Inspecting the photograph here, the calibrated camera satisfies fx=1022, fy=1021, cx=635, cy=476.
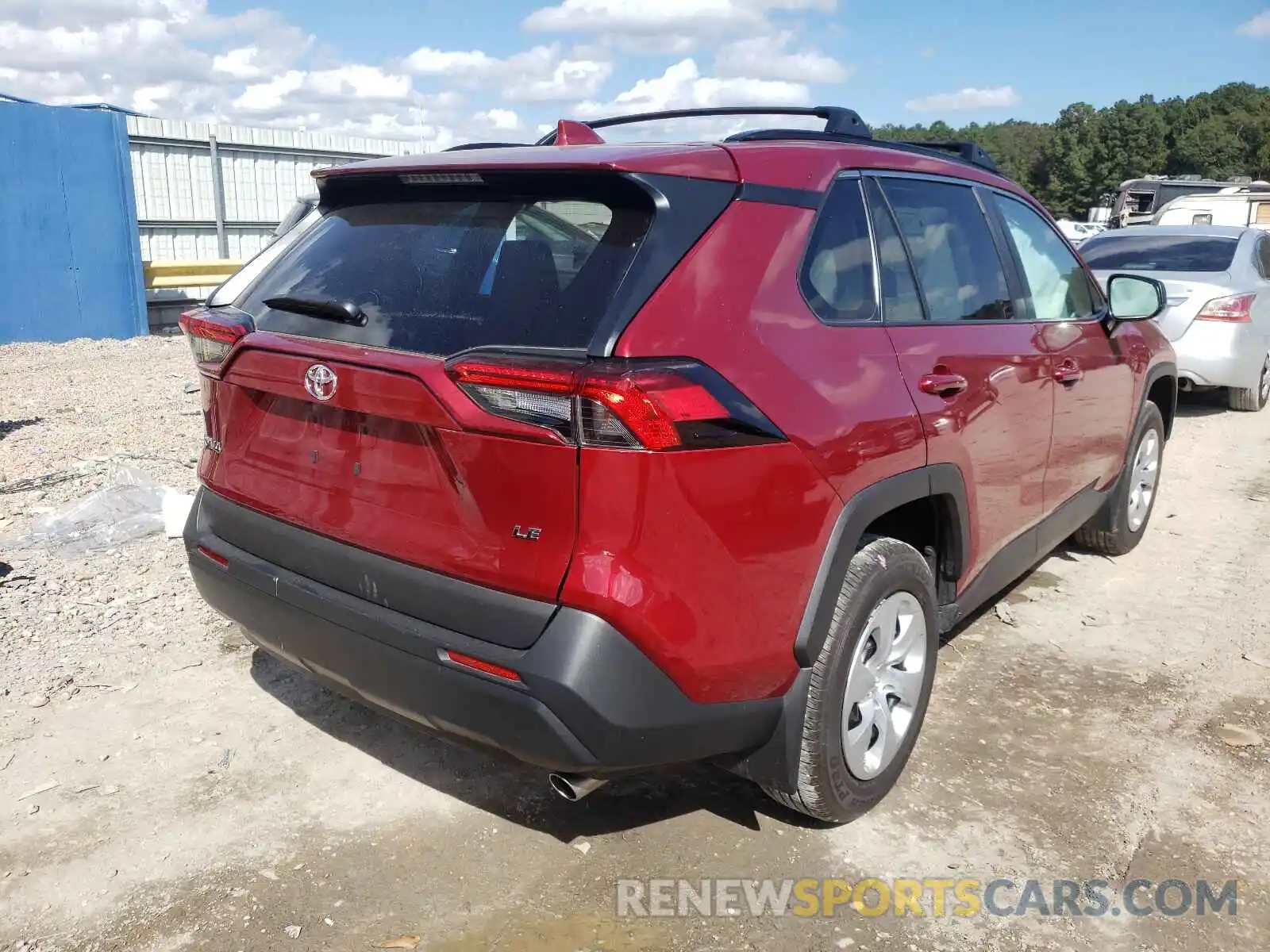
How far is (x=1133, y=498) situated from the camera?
5.32 m

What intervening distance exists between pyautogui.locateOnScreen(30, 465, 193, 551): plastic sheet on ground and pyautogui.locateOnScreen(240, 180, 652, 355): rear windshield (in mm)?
2590

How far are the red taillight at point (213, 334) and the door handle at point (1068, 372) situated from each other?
2.84m

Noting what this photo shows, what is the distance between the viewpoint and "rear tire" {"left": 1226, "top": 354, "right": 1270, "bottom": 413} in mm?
9219

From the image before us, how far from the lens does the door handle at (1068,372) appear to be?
3842 millimetres

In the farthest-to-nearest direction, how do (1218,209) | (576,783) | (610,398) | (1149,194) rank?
(1149,194) → (1218,209) → (576,783) → (610,398)

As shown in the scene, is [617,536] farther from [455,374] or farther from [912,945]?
[912,945]

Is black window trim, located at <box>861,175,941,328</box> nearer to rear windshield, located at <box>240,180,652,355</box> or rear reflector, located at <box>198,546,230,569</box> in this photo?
rear windshield, located at <box>240,180,652,355</box>

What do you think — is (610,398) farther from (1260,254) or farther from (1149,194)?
(1149,194)

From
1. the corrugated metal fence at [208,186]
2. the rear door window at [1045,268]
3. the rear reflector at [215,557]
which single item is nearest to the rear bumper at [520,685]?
the rear reflector at [215,557]

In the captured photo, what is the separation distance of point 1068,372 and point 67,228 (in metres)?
11.4

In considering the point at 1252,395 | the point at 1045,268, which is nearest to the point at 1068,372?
the point at 1045,268

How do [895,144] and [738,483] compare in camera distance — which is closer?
[738,483]

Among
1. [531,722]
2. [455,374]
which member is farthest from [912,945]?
[455,374]

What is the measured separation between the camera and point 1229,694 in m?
3.88
